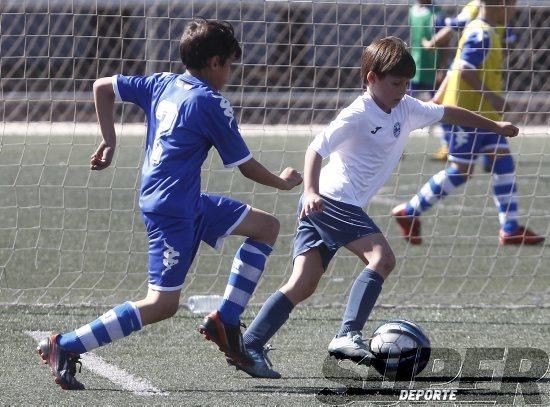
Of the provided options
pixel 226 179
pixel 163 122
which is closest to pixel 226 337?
pixel 163 122

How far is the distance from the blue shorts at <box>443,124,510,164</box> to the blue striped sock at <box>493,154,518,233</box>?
0.44 ft

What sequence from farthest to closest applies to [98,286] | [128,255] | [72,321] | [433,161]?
[433,161]
[128,255]
[98,286]
[72,321]

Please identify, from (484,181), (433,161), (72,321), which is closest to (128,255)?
(72,321)

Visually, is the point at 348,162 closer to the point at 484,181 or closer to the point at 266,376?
the point at 266,376

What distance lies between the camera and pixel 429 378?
4797 millimetres

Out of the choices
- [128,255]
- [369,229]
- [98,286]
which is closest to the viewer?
[369,229]

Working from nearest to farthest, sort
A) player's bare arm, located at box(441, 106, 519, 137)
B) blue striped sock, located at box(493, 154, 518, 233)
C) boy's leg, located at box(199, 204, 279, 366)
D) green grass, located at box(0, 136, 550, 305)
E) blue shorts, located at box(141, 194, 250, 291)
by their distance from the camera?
blue shorts, located at box(141, 194, 250, 291), boy's leg, located at box(199, 204, 279, 366), player's bare arm, located at box(441, 106, 519, 137), green grass, located at box(0, 136, 550, 305), blue striped sock, located at box(493, 154, 518, 233)

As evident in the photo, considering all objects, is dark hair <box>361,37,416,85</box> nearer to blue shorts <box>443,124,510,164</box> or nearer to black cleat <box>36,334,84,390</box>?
black cleat <box>36,334,84,390</box>

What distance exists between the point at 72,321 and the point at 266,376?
1.58 metres

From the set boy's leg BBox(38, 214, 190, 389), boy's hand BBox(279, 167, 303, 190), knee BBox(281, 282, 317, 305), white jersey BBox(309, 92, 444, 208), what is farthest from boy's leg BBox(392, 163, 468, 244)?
boy's leg BBox(38, 214, 190, 389)

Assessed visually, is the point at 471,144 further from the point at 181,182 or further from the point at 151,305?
the point at 151,305

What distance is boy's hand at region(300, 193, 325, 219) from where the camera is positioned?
15.2ft

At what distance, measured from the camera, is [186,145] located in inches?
180

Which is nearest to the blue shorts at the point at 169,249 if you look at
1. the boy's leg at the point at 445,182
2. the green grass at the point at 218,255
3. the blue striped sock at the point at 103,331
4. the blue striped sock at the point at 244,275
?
the blue striped sock at the point at 103,331
